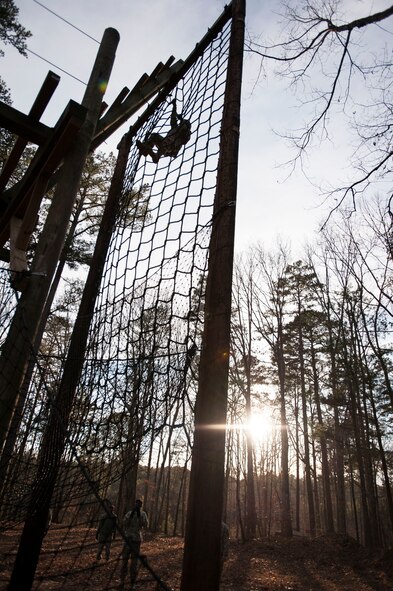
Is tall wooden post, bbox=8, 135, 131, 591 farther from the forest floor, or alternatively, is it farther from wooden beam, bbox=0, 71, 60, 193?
the forest floor

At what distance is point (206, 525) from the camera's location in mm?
1436

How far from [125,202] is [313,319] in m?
14.8

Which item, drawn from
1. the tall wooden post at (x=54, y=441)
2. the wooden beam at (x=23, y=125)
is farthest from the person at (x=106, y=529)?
Answer: the wooden beam at (x=23, y=125)

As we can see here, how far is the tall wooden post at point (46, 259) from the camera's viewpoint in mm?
2205

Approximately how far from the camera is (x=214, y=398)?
5.25 feet

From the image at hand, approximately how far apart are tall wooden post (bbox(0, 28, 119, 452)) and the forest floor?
18.0 ft

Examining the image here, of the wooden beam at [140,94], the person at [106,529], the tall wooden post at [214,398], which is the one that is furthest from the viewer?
the wooden beam at [140,94]

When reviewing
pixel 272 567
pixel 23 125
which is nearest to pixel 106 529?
pixel 272 567

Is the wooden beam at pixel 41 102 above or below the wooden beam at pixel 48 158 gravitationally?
above

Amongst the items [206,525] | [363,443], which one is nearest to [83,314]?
[206,525]

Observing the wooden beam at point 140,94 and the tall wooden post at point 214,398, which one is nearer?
the tall wooden post at point 214,398

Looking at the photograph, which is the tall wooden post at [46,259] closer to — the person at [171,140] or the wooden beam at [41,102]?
the wooden beam at [41,102]

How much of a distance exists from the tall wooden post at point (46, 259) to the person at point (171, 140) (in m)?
0.55

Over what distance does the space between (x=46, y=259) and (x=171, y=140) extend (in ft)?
5.07
